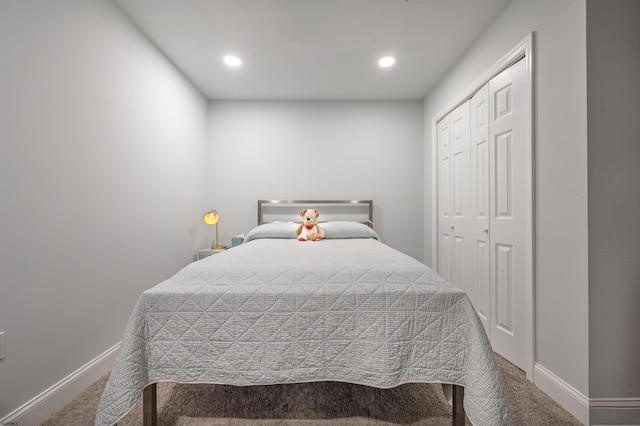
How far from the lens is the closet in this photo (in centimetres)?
178

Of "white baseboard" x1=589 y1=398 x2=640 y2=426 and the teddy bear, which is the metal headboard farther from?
"white baseboard" x1=589 y1=398 x2=640 y2=426

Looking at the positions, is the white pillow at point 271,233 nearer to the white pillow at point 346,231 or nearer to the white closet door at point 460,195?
the white pillow at point 346,231

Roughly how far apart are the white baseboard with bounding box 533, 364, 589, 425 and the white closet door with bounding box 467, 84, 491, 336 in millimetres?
551

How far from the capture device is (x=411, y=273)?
1318 mm

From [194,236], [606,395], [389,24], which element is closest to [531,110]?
[389,24]

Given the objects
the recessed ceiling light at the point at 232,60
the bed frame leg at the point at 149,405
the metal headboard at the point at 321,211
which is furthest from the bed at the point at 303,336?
the metal headboard at the point at 321,211

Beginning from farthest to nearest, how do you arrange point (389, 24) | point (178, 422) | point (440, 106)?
point (440, 106), point (389, 24), point (178, 422)

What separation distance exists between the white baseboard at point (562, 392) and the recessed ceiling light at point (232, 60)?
10.7 ft

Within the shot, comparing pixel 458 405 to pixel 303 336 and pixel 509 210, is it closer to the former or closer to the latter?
pixel 303 336

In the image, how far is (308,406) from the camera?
1.42 meters

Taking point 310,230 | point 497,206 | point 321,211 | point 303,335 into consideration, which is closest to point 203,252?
point 310,230

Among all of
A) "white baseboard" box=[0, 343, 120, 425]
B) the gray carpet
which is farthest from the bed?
"white baseboard" box=[0, 343, 120, 425]

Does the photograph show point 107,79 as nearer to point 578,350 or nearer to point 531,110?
point 531,110

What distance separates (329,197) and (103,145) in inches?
93.1
